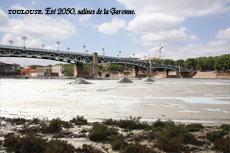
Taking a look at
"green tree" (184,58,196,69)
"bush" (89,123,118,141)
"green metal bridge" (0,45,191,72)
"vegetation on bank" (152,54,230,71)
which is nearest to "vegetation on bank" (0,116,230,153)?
"bush" (89,123,118,141)

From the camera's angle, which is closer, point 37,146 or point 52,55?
point 37,146

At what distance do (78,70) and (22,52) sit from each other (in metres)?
32.8

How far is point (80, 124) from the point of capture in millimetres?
10086

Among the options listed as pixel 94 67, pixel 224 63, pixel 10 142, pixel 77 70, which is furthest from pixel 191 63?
pixel 10 142

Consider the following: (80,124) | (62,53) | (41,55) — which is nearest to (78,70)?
(62,53)

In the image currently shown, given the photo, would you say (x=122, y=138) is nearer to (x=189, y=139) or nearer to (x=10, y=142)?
(x=189, y=139)

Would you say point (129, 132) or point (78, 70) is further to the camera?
point (78, 70)

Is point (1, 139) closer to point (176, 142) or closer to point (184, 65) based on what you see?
point (176, 142)

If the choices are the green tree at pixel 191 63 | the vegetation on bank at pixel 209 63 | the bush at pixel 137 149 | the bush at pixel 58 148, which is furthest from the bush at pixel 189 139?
the green tree at pixel 191 63

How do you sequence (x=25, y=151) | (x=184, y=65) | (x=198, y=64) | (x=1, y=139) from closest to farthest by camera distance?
(x=25, y=151)
(x=1, y=139)
(x=198, y=64)
(x=184, y=65)

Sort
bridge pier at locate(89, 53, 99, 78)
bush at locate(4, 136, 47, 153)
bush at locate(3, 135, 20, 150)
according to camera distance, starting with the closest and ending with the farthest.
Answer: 1. bush at locate(4, 136, 47, 153)
2. bush at locate(3, 135, 20, 150)
3. bridge pier at locate(89, 53, 99, 78)

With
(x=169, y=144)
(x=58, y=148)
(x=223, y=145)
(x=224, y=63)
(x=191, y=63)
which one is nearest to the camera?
(x=58, y=148)

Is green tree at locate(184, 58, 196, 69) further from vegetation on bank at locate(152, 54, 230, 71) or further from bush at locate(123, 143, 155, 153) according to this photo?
bush at locate(123, 143, 155, 153)

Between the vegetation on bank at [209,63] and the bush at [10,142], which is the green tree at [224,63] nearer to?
the vegetation on bank at [209,63]
